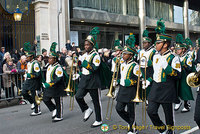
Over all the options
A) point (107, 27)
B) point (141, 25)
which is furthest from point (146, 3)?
point (107, 27)

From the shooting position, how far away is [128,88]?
5.54 meters

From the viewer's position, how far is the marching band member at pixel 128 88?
216 inches

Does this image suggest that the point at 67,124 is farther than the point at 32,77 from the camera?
No

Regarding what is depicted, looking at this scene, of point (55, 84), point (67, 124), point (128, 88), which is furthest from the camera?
point (55, 84)

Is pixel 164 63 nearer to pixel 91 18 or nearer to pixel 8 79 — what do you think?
pixel 8 79

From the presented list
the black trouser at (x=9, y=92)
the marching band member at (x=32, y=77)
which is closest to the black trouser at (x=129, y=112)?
the marching band member at (x=32, y=77)

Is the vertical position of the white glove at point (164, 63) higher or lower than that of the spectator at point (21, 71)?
higher

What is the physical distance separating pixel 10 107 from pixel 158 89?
652cm

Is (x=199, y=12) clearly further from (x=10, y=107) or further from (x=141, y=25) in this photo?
(x=10, y=107)

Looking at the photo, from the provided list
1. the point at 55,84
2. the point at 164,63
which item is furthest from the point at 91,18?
the point at 164,63

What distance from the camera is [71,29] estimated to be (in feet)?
64.3

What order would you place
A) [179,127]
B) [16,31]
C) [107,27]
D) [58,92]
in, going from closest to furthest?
[179,127] → [58,92] → [16,31] → [107,27]

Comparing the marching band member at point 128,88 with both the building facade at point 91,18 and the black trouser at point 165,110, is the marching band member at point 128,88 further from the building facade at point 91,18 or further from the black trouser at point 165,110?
the building facade at point 91,18

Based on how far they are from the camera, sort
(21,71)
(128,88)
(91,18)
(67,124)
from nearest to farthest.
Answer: (128,88) → (67,124) → (21,71) → (91,18)
